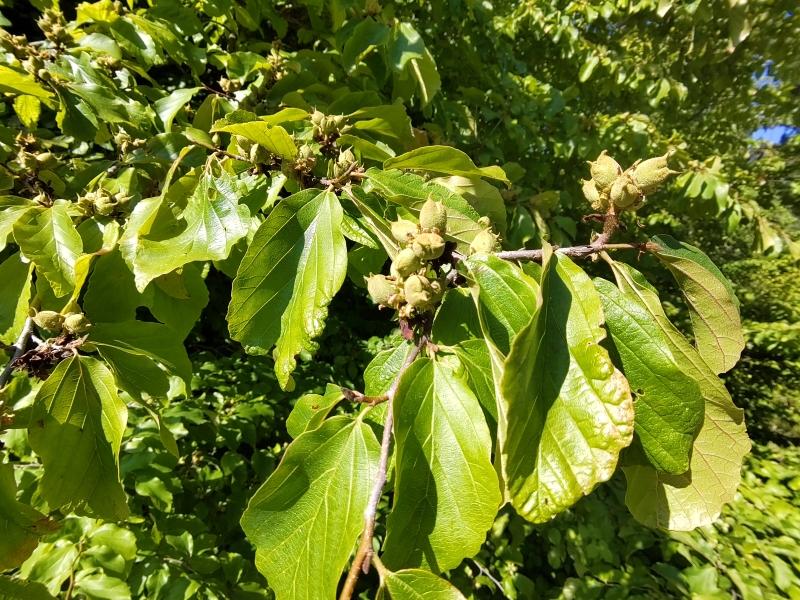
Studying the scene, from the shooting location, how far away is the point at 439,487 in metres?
0.67

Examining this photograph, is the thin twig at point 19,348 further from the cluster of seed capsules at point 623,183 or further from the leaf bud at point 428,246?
the cluster of seed capsules at point 623,183

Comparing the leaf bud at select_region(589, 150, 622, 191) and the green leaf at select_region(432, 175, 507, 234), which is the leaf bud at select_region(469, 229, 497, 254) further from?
the green leaf at select_region(432, 175, 507, 234)

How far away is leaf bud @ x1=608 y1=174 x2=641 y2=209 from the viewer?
748mm

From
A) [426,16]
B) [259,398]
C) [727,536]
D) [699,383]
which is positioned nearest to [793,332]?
[727,536]

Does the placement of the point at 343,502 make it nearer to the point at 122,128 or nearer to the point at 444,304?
the point at 444,304

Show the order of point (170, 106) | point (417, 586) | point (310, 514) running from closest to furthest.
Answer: point (417, 586) → point (310, 514) → point (170, 106)

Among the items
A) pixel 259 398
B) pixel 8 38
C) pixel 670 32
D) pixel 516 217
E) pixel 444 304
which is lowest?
pixel 259 398

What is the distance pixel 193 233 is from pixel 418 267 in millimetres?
511

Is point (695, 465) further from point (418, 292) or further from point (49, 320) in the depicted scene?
point (49, 320)

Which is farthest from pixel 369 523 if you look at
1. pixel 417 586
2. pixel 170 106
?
pixel 170 106

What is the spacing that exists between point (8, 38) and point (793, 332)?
277 inches

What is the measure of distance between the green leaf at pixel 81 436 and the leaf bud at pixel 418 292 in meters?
0.67

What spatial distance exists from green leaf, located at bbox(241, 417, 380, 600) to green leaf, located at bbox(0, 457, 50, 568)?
605 mm

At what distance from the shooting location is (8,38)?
1.42 m
